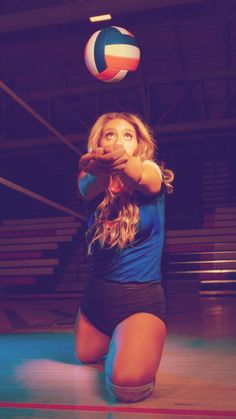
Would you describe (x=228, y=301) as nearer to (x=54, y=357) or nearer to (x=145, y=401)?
(x=54, y=357)

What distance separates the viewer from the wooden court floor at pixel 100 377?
5.15 ft

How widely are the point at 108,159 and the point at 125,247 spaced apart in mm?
443

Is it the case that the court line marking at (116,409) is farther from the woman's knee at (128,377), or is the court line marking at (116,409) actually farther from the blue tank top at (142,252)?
the blue tank top at (142,252)

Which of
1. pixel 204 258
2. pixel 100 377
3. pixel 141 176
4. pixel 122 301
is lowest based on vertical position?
pixel 100 377

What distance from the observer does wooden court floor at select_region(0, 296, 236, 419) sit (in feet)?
5.15

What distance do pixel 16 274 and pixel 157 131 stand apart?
3.48m

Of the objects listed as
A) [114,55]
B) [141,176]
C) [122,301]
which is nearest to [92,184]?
[141,176]

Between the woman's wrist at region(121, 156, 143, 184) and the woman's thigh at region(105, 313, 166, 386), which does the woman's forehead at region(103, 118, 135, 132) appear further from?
the woman's thigh at region(105, 313, 166, 386)

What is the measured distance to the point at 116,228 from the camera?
76.6 inches

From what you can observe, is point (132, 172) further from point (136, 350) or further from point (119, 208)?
point (136, 350)

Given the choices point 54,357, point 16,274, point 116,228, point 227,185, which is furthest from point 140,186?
point 227,185

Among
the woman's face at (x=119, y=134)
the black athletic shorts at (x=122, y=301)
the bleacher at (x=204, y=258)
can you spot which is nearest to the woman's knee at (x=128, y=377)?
the black athletic shorts at (x=122, y=301)

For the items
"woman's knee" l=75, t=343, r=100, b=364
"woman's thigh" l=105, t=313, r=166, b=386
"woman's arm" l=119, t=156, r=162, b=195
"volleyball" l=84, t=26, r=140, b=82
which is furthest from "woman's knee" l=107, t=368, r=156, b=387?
"volleyball" l=84, t=26, r=140, b=82

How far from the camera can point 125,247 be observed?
6.41ft
